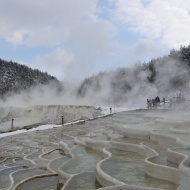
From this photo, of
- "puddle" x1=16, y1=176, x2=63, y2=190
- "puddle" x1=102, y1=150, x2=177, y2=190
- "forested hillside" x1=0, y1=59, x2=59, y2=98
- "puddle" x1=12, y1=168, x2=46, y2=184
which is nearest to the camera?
"puddle" x1=102, y1=150, x2=177, y2=190

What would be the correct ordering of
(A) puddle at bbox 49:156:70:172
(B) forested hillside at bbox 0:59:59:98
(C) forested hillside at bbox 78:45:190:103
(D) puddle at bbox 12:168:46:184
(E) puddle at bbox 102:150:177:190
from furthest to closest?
(B) forested hillside at bbox 0:59:59:98 < (C) forested hillside at bbox 78:45:190:103 < (A) puddle at bbox 49:156:70:172 < (D) puddle at bbox 12:168:46:184 < (E) puddle at bbox 102:150:177:190

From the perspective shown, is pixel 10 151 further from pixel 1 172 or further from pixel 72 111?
pixel 72 111

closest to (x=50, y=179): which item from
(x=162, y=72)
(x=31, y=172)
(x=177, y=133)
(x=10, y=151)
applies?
(x=31, y=172)

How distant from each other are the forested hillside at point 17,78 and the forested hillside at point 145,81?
9371 mm

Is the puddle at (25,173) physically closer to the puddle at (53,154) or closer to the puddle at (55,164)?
the puddle at (55,164)

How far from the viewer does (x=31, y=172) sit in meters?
6.58

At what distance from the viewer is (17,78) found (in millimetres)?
58344

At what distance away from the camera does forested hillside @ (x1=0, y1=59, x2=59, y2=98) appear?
54091 millimetres

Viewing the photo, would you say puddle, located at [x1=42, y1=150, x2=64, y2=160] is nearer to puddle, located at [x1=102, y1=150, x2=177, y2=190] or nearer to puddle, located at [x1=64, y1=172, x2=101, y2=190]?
puddle, located at [x1=102, y1=150, x2=177, y2=190]

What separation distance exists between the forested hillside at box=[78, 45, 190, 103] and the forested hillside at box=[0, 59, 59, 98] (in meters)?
9.37

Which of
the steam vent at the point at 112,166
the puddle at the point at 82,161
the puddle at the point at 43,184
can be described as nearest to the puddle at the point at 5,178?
the steam vent at the point at 112,166

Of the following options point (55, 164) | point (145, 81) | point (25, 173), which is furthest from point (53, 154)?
point (145, 81)

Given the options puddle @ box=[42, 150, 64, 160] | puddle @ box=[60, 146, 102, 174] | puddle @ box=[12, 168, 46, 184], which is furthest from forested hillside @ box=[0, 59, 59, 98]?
puddle @ box=[12, 168, 46, 184]

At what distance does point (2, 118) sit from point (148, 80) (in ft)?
82.3
